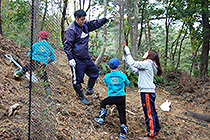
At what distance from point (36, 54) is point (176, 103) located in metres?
6.55

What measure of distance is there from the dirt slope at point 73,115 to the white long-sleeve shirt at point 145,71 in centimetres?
121

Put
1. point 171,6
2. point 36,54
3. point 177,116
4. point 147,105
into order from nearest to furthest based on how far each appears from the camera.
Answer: point 36,54
point 147,105
point 177,116
point 171,6

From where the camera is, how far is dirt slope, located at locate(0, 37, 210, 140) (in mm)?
2988

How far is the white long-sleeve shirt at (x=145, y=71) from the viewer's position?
383 cm

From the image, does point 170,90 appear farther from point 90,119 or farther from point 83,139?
point 83,139

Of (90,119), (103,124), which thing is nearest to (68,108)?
(90,119)

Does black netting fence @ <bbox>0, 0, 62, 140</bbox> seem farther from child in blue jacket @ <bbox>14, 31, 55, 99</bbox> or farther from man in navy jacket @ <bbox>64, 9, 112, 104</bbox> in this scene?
man in navy jacket @ <bbox>64, 9, 112, 104</bbox>

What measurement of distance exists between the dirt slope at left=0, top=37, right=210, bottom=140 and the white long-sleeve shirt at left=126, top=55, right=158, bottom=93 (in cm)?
121

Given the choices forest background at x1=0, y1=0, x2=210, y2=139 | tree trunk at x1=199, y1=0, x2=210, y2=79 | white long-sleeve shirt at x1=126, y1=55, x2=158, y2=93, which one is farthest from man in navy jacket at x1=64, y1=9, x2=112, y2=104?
tree trunk at x1=199, y1=0, x2=210, y2=79

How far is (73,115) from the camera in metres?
3.93

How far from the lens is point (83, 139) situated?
3.24 metres

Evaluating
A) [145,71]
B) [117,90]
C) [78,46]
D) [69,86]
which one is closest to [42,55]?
[78,46]

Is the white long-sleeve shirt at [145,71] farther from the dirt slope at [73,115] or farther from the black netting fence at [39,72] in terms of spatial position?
the black netting fence at [39,72]

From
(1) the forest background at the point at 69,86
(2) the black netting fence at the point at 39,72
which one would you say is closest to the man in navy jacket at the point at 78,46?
(1) the forest background at the point at 69,86
